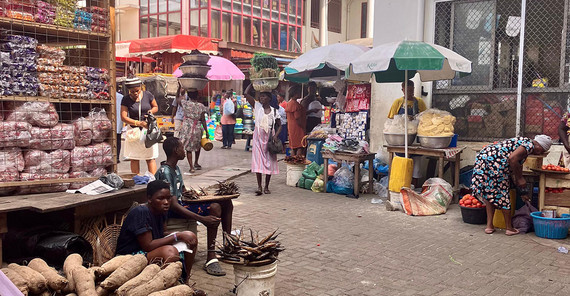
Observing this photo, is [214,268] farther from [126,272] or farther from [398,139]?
[398,139]

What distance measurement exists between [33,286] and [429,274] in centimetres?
348

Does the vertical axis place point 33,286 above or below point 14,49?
below

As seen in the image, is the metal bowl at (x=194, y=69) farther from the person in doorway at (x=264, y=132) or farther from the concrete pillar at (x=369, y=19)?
the concrete pillar at (x=369, y=19)

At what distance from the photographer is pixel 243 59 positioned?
22984 millimetres

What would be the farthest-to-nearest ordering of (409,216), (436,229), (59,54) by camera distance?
(409,216)
(436,229)
(59,54)

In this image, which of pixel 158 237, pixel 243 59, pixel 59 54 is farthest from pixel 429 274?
pixel 243 59

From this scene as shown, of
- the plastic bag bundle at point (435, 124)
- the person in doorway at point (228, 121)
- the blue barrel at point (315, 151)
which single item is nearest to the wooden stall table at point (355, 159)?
the plastic bag bundle at point (435, 124)

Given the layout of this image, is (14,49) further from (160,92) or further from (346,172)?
(160,92)

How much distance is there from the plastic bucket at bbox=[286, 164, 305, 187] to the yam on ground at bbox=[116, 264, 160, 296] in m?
6.47

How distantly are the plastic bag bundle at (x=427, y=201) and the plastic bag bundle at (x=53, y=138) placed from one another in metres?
4.87

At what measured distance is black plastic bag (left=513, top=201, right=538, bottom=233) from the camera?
679cm

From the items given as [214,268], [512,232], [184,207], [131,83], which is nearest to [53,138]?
[184,207]

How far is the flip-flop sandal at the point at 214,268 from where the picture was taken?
4898 mm

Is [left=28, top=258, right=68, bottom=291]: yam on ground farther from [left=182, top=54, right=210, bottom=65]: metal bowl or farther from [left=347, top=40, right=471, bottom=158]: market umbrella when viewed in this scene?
[left=182, top=54, right=210, bottom=65]: metal bowl
